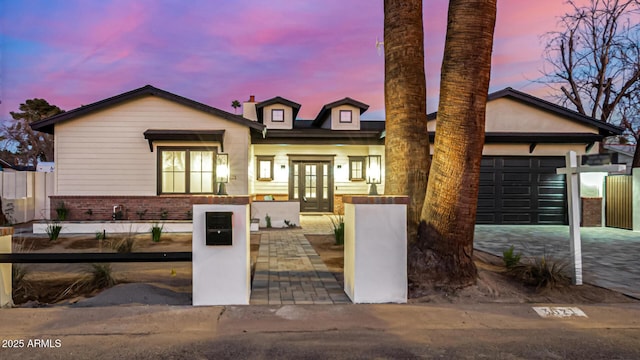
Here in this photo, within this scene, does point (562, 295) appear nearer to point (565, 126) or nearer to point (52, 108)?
point (565, 126)

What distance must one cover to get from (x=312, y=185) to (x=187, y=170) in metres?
5.74

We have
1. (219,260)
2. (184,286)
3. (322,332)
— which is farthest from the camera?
(184,286)

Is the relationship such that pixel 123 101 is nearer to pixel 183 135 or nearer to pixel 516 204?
pixel 183 135

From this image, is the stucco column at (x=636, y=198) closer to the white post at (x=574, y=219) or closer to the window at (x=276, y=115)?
the white post at (x=574, y=219)

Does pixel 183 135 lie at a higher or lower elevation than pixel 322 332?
higher

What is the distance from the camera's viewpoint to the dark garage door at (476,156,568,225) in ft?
47.6

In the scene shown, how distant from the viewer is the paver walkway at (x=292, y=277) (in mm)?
5082

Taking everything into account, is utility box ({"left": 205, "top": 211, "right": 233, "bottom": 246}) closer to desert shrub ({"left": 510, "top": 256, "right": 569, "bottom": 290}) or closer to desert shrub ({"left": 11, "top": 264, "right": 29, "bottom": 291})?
desert shrub ({"left": 11, "top": 264, "right": 29, "bottom": 291})

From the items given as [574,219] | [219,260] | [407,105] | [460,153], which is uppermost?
[407,105]

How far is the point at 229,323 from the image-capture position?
4164mm

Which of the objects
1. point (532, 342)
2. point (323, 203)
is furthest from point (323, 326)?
point (323, 203)

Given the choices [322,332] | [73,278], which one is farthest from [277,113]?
[322,332]

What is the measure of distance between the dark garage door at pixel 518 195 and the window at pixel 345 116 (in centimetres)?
596

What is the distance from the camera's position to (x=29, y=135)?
34.1 metres
